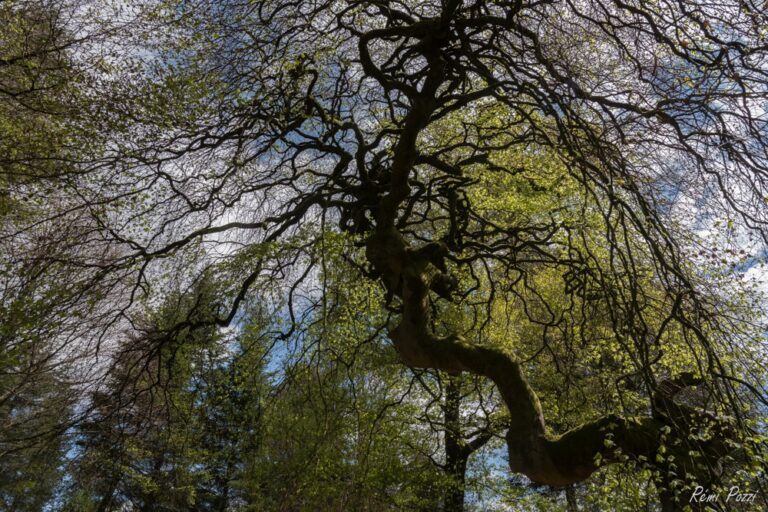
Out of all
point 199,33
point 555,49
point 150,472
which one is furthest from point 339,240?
point 150,472

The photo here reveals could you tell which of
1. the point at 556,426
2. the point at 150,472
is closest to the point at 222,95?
the point at 556,426

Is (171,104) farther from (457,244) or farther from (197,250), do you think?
(457,244)

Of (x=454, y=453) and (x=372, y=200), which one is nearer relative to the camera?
(x=372, y=200)

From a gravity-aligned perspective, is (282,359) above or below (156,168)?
below

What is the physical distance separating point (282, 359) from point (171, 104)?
3097 mm

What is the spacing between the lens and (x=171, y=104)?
17.1ft

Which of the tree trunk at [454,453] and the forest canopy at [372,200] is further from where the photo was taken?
the tree trunk at [454,453]

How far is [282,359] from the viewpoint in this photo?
6.32m

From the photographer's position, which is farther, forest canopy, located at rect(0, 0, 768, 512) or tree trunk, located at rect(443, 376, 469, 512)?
tree trunk, located at rect(443, 376, 469, 512)

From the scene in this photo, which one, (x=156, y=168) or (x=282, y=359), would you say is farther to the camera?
(x=282, y=359)

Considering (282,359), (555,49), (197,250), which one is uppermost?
(555,49)

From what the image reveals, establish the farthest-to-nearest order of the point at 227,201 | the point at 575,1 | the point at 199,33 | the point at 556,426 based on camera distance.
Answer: the point at 556,426
the point at 227,201
the point at 575,1
the point at 199,33

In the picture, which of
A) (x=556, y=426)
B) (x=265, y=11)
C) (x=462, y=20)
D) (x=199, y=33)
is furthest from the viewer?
(x=556, y=426)

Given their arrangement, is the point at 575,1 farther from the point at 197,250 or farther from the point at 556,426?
the point at 556,426
